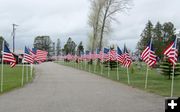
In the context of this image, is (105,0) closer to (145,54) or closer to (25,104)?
(145,54)

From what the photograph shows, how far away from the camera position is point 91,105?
15281 mm

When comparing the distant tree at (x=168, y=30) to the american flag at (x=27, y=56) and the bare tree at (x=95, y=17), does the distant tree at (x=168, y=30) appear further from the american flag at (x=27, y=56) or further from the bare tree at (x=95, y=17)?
the american flag at (x=27, y=56)

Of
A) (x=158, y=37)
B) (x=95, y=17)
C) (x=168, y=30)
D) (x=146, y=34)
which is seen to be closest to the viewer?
(x=95, y=17)

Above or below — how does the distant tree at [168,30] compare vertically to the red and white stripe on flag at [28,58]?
above

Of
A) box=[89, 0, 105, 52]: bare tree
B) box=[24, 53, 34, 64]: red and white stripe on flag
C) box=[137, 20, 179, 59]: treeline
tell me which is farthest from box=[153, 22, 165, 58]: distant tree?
box=[24, 53, 34, 64]: red and white stripe on flag

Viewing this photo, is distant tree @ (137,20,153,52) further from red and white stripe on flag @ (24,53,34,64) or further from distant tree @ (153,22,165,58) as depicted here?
red and white stripe on flag @ (24,53,34,64)

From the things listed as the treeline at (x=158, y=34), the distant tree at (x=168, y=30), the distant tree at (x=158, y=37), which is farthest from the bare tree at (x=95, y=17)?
the distant tree at (x=168, y=30)

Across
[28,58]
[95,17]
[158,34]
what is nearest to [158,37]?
[158,34]

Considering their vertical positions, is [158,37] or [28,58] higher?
[158,37]

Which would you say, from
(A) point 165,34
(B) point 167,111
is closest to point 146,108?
(B) point 167,111

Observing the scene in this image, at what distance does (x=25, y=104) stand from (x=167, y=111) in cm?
1038

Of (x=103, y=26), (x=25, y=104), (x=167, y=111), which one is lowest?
(x=25, y=104)

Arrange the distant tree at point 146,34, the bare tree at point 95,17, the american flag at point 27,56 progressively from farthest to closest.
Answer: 1. the distant tree at point 146,34
2. the bare tree at point 95,17
3. the american flag at point 27,56

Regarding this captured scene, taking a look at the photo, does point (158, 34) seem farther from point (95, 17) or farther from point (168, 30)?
point (95, 17)
